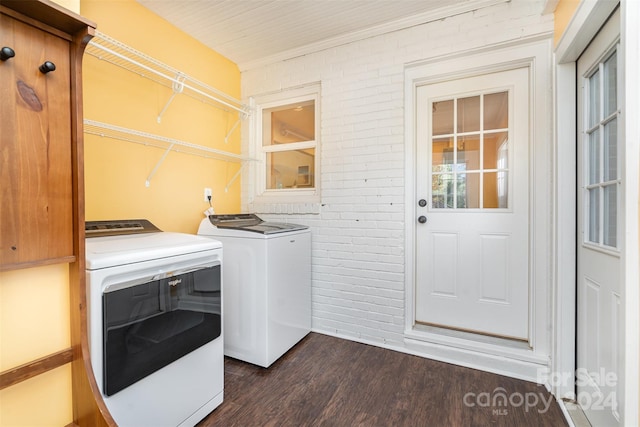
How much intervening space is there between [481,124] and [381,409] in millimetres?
2005

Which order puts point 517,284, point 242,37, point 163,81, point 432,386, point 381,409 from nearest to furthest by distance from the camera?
point 381,409
point 432,386
point 517,284
point 163,81
point 242,37

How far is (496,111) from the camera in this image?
2148 mm

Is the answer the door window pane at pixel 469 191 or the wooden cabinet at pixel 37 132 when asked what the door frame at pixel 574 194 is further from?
the wooden cabinet at pixel 37 132

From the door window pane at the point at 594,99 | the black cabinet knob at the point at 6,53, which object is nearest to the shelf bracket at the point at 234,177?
the black cabinet knob at the point at 6,53

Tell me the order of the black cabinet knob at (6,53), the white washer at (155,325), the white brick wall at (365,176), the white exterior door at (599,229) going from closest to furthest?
1. the black cabinet knob at (6,53)
2. the white washer at (155,325)
3. the white exterior door at (599,229)
4. the white brick wall at (365,176)

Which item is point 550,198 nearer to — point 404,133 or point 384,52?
point 404,133

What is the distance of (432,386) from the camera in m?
1.87

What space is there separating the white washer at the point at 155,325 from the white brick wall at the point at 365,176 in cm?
113

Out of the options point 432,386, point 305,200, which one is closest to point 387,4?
point 305,200

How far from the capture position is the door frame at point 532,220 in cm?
191

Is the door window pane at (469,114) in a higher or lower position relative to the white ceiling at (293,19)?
lower

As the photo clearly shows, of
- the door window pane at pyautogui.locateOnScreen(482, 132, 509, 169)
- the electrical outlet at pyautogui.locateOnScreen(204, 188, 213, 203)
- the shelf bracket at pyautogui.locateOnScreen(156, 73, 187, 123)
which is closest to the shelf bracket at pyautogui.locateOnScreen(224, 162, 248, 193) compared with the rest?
the electrical outlet at pyautogui.locateOnScreen(204, 188, 213, 203)

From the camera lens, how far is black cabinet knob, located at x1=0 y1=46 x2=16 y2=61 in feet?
2.75

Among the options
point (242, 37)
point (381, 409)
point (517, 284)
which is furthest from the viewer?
point (242, 37)
